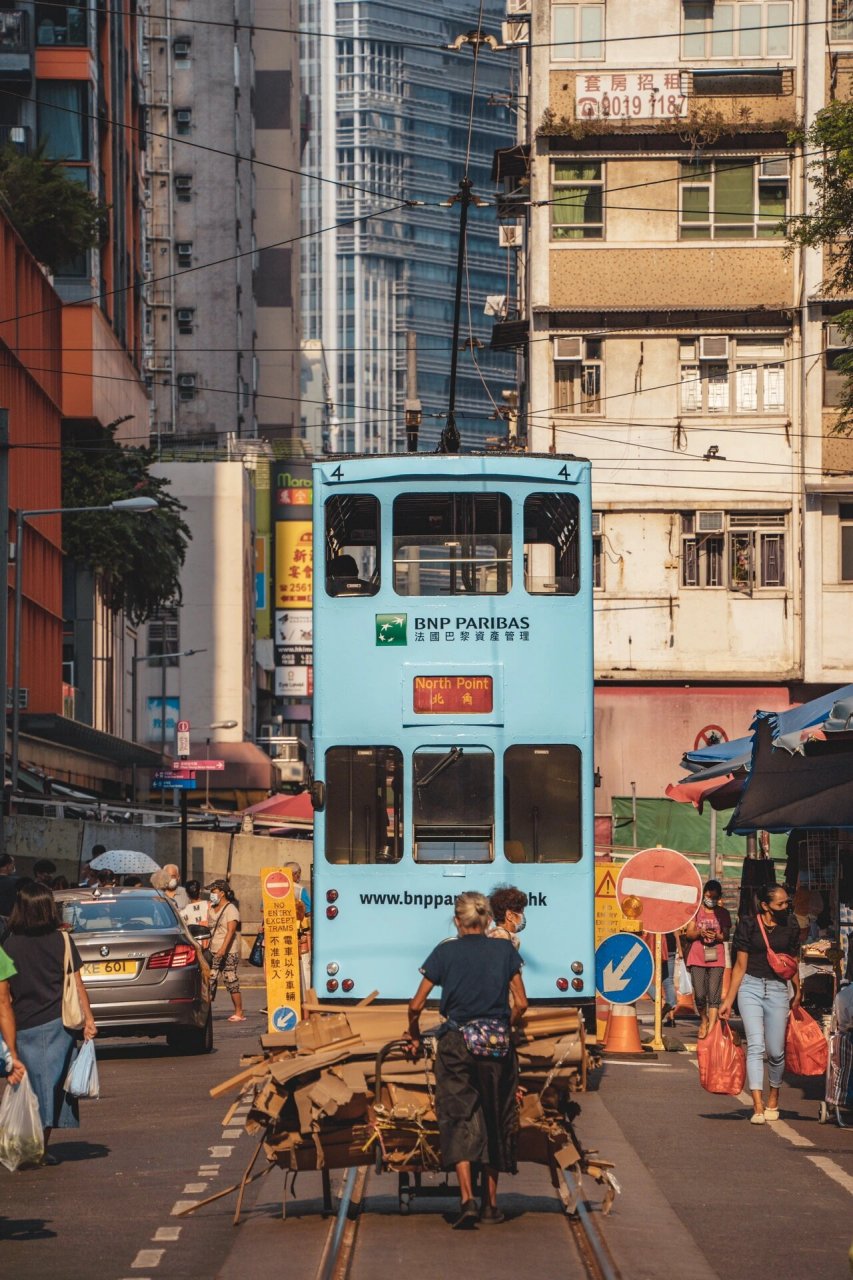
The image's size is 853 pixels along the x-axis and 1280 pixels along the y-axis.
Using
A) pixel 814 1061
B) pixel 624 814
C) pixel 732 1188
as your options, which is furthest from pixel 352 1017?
pixel 624 814

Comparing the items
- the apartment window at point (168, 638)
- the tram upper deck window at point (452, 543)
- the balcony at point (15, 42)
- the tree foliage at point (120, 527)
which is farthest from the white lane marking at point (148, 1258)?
the apartment window at point (168, 638)

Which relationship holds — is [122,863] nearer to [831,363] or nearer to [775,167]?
[831,363]

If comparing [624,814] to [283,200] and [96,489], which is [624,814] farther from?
[283,200]

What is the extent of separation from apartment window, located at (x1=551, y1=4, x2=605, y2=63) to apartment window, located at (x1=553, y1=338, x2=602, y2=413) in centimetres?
578

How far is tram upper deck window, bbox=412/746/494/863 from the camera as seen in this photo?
18922mm

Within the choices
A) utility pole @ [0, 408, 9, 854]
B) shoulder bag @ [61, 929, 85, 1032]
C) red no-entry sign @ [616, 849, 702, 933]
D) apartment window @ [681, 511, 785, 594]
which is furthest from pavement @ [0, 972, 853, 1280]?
apartment window @ [681, 511, 785, 594]

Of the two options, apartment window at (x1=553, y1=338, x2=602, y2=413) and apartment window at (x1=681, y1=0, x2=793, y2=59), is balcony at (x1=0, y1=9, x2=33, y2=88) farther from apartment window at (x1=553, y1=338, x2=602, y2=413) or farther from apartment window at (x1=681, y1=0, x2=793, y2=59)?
apartment window at (x1=553, y1=338, x2=602, y2=413)

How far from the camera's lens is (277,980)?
2259 cm

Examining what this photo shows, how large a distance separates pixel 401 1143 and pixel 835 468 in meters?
36.5

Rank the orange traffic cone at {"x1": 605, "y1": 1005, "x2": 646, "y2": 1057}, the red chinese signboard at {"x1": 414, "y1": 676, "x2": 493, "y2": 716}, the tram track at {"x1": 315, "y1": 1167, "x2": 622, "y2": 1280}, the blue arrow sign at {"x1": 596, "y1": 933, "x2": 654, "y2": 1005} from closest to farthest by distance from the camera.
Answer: the tram track at {"x1": 315, "y1": 1167, "x2": 622, "y2": 1280}, the red chinese signboard at {"x1": 414, "y1": 676, "x2": 493, "y2": 716}, the blue arrow sign at {"x1": 596, "y1": 933, "x2": 654, "y2": 1005}, the orange traffic cone at {"x1": 605, "y1": 1005, "x2": 646, "y2": 1057}

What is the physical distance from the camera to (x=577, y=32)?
47.7 meters

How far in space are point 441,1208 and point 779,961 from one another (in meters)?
5.09

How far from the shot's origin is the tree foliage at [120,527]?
200 feet

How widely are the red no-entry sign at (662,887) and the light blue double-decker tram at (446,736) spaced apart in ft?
6.61
